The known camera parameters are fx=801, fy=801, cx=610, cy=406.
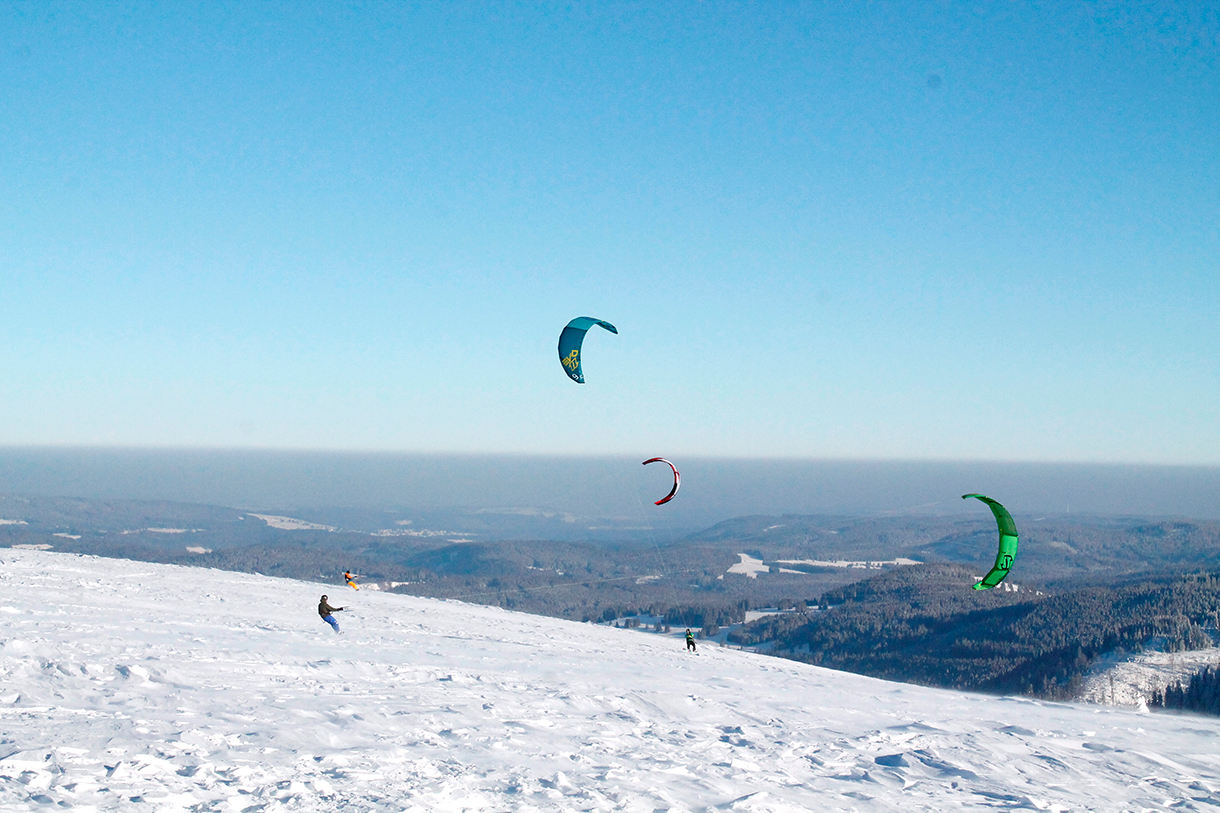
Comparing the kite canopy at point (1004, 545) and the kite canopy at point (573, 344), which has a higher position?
the kite canopy at point (573, 344)

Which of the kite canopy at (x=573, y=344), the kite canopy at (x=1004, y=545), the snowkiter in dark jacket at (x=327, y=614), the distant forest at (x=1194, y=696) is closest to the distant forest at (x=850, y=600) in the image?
the distant forest at (x=1194, y=696)

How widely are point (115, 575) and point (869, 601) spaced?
4380 inches

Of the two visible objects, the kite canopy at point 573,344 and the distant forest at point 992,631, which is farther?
the distant forest at point 992,631

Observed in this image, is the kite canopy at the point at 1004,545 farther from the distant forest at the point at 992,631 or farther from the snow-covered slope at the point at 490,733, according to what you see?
the distant forest at the point at 992,631

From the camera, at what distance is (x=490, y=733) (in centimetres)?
1292

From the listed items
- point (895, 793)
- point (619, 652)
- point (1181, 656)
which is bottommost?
point (1181, 656)

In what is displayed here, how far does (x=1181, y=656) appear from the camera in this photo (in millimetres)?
68500

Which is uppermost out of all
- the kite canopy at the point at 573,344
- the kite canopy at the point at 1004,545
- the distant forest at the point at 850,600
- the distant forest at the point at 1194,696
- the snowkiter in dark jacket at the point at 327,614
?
the kite canopy at the point at 573,344

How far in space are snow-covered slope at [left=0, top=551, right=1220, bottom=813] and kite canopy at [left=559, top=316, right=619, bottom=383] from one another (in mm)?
9686

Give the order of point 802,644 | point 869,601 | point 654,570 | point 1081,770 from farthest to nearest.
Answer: point 654,570 < point 869,601 < point 802,644 < point 1081,770

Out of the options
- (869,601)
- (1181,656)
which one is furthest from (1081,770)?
(869,601)

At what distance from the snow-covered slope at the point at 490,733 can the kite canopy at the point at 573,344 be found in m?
9.69

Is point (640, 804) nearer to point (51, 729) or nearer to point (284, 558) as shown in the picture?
point (51, 729)

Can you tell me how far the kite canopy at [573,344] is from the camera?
2744 cm
